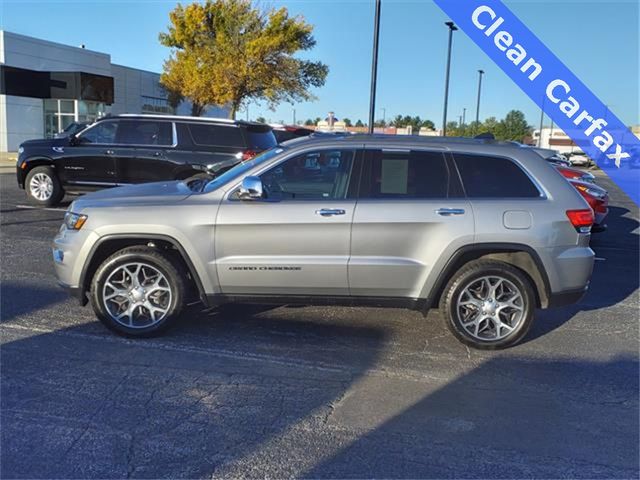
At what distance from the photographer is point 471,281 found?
479cm

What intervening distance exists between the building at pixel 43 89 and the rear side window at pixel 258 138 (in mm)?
22222

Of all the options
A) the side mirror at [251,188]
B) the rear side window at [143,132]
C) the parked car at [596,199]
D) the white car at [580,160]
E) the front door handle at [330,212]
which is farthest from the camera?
the white car at [580,160]

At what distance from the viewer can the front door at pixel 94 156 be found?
36.7 ft

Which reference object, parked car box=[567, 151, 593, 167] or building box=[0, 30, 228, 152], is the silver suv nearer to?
building box=[0, 30, 228, 152]

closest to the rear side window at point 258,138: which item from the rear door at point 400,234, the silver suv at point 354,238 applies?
the silver suv at point 354,238

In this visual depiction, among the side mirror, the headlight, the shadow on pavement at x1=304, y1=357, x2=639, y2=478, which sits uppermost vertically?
the side mirror

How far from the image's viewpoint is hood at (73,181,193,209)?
4.85m

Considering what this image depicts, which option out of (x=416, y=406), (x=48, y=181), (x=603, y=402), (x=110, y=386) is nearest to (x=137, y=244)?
(x=110, y=386)

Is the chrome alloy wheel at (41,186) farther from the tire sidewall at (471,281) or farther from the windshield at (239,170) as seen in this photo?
the tire sidewall at (471,281)

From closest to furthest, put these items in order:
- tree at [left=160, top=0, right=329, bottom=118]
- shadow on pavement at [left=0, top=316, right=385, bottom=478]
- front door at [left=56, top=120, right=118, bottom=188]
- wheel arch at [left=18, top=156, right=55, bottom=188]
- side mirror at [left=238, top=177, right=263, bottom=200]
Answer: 1. shadow on pavement at [left=0, top=316, right=385, bottom=478]
2. side mirror at [left=238, top=177, right=263, bottom=200]
3. front door at [left=56, top=120, right=118, bottom=188]
4. wheel arch at [left=18, top=156, right=55, bottom=188]
5. tree at [left=160, top=0, right=329, bottom=118]

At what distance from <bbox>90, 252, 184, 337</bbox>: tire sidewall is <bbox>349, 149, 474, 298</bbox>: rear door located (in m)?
1.51

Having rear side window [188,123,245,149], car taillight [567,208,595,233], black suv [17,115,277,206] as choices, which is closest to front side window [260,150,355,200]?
car taillight [567,208,595,233]

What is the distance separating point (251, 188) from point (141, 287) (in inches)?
52.5

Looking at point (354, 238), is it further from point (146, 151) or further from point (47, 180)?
point (47, 180)
